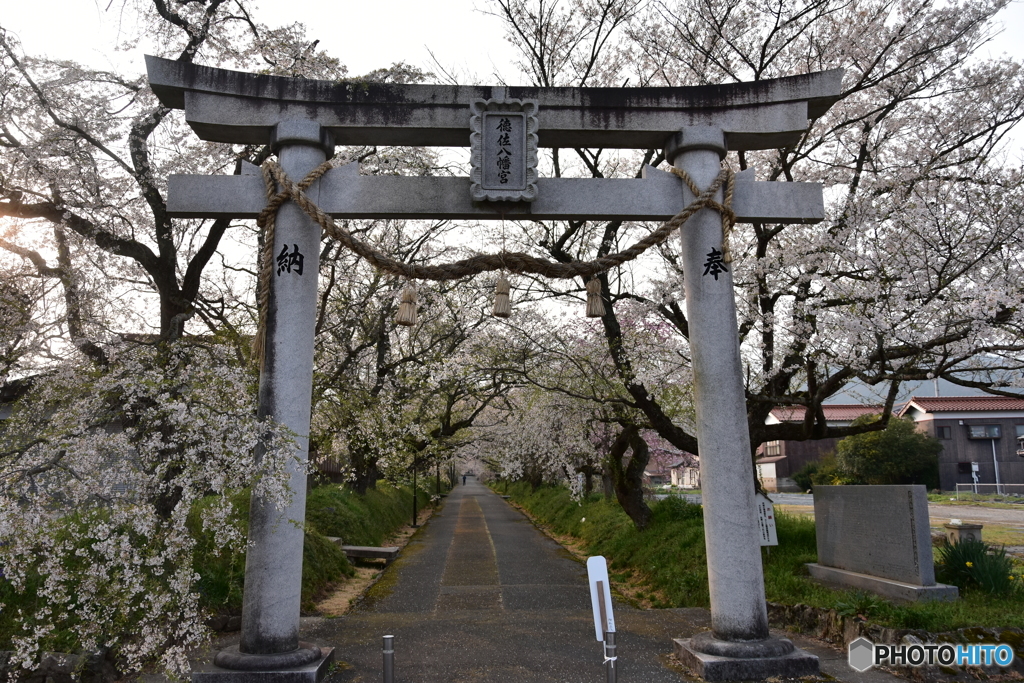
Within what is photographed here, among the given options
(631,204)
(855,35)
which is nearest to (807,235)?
(855,35)

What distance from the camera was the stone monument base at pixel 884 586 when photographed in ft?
24.8

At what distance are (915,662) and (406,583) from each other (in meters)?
9.63

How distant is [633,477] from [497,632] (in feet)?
27.7

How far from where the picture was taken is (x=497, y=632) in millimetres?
7719

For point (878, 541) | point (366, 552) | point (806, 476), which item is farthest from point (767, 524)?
point (806, 476)

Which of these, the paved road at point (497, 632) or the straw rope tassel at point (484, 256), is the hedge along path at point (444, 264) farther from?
the paved road at point (497, 632)

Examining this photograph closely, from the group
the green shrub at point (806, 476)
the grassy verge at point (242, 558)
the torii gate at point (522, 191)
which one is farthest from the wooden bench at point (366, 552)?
the green shrub at point (806, 476)

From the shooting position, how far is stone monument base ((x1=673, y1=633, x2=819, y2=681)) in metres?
5.75

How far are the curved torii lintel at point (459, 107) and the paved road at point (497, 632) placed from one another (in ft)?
18.8

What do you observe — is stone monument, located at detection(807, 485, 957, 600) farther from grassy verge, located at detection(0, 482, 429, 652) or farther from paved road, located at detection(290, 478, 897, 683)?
grassy verge, located at detection(0, 482, 429, 652)

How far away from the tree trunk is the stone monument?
533 cm

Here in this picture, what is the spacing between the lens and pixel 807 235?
10.4 metres

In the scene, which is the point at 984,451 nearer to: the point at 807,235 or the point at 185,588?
the point at 807,235

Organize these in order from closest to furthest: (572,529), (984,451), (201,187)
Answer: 1. (201,187)
2. (572,529)
3. (984,451)
